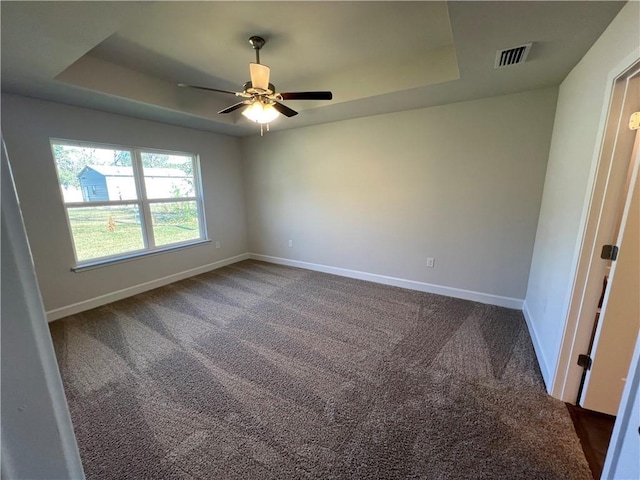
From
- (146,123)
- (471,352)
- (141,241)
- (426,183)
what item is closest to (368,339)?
(471,352)

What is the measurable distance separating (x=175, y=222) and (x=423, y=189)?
11.8ft

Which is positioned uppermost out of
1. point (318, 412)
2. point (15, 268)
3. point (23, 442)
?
point (15, 268)

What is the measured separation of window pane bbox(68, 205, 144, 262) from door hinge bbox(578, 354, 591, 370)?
4.68m

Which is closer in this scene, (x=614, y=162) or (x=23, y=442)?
(x=23, y=442)

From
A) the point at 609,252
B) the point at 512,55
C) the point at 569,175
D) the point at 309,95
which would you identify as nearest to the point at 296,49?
the point at 309,95

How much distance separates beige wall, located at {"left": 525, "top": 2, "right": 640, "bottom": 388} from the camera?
1559 millimetres

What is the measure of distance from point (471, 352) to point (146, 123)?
4552mm

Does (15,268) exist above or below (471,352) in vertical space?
above

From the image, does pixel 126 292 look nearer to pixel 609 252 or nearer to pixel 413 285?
pixel 413 285

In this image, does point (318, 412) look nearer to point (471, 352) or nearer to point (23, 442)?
point (471, 352)

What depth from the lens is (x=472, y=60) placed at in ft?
6.79

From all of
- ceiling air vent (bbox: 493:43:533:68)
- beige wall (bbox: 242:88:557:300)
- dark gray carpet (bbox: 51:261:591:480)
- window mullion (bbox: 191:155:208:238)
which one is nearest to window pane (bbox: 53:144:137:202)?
window mullion (bbox: 191:155:208:238)

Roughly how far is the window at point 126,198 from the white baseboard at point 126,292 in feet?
1.48

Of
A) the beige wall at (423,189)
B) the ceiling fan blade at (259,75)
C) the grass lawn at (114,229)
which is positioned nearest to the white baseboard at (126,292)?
the grass lawn at (114,229)
